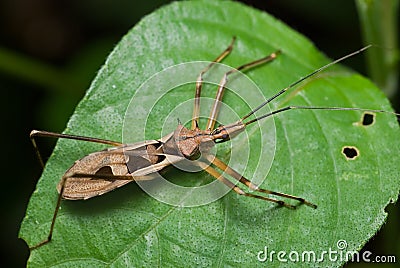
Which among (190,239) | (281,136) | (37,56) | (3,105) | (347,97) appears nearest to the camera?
(190,239)

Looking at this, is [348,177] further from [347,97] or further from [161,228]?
[161,228]

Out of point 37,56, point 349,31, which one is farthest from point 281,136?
point 37,56

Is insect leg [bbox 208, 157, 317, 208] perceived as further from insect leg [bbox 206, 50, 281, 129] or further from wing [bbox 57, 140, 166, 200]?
wing [bbox 57, 140, 166, 200]

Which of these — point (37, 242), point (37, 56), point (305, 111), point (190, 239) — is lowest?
point (37, 242)

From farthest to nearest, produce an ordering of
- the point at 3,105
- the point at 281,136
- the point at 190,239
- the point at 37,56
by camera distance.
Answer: the point at 37,56, the point at 3,105, the point at 281,136, the point at 190,239

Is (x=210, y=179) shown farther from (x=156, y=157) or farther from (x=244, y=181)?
(x=156, y=157)

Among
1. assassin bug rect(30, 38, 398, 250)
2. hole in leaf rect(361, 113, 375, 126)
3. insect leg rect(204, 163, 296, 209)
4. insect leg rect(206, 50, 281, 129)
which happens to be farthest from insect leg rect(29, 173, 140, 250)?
hole in leaf rect(361, 113, 375, 126)
